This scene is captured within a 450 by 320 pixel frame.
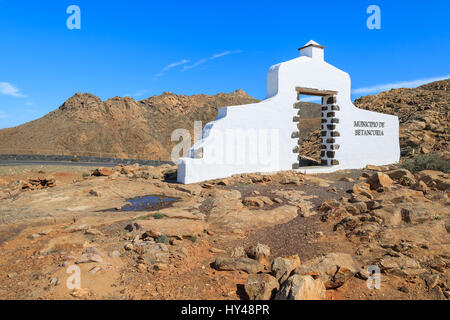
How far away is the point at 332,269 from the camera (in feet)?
12.0

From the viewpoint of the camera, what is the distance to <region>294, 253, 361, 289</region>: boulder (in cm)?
349

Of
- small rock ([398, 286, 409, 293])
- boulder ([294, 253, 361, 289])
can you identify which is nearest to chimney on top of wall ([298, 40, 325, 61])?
boulder ([294, 253, 361, 289])

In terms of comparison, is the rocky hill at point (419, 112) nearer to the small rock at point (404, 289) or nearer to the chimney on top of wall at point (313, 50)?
the chimney on top of wall at point (313, 50)

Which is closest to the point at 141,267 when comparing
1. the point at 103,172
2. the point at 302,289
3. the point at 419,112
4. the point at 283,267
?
the point at 283,267

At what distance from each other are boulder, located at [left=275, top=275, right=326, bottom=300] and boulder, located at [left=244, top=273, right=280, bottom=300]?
0.15 metres

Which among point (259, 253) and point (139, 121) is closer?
point (259, 253)

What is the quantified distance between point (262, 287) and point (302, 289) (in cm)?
51

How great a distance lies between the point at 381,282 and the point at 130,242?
11.9 ft

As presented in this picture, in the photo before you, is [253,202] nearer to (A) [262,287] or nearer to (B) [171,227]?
(B) [171,227]

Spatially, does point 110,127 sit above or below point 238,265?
above

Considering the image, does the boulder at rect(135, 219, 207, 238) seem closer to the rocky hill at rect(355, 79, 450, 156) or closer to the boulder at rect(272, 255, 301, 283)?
the boulder at rect(272, 255, 301, 283)

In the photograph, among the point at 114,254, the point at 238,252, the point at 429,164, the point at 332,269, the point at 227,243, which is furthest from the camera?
the point at 429,164

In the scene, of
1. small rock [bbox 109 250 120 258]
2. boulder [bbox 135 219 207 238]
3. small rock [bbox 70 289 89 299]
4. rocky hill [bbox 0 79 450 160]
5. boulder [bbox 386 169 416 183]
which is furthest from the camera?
rocky hill [bbox 0 79 450 160]

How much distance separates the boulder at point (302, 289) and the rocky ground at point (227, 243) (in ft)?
0.04
